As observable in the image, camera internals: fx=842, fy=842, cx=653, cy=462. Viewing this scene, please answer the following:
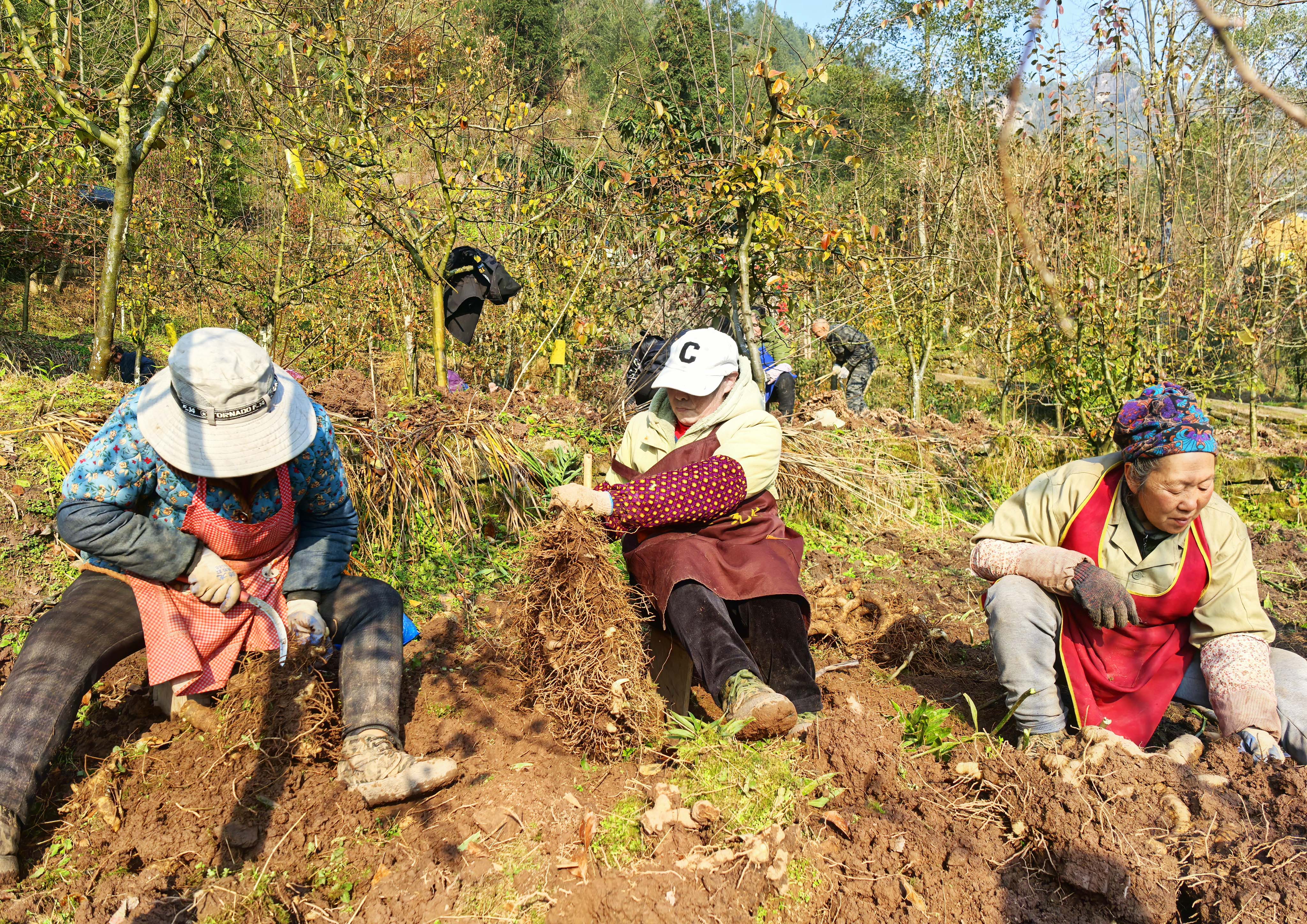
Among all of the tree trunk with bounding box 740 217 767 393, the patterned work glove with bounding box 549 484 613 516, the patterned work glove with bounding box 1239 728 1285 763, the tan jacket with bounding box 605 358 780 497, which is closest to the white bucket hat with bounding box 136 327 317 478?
the patterned work glove with bounding box 549 484 613 516

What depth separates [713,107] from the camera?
6.95 meters

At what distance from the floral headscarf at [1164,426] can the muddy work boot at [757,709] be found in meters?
1.29

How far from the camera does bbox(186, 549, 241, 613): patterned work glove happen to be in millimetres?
2449

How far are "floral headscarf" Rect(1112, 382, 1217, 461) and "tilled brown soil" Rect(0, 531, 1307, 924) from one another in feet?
2.83

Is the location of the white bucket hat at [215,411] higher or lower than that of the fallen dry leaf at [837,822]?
higher

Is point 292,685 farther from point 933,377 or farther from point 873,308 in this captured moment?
point 933,377

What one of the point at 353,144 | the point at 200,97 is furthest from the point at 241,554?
the point at 200,97

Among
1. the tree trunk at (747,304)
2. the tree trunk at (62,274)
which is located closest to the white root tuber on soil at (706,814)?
the tree trunk at (747,304)

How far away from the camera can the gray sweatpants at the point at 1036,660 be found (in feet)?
8.51

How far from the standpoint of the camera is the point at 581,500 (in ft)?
8.96

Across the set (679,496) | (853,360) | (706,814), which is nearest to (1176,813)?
(706,814)

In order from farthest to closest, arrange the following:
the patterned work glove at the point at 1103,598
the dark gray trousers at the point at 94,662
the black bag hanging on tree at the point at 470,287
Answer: the black bag hanging on tree at the point at 470,287 → the patterned work glove at the point at 1103,598 → the dark gray trousers at the point at 94,662

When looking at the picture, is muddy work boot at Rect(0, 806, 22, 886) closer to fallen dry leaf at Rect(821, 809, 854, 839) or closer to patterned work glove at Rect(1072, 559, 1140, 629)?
fallen dry leaf at Rect(821, 809, 854, 839)

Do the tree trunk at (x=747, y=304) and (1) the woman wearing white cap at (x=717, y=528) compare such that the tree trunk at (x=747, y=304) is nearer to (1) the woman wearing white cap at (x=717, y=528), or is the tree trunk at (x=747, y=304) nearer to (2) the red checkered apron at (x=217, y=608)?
(1) the woman wearing white cap at (x=717, y=528)
